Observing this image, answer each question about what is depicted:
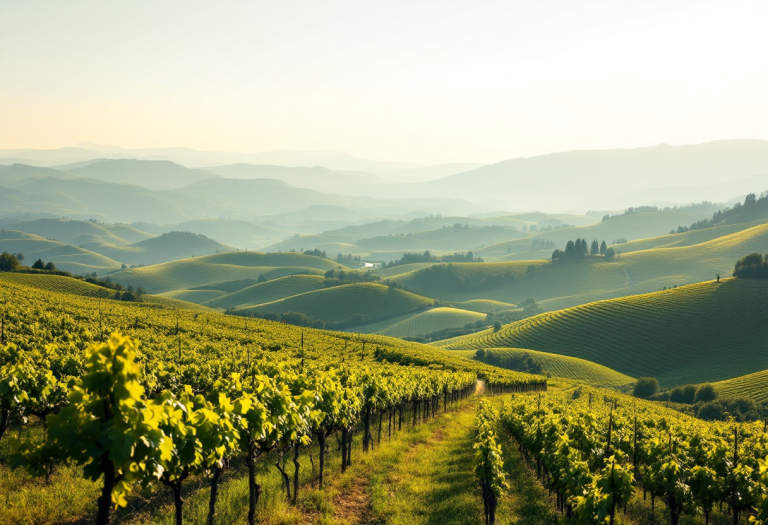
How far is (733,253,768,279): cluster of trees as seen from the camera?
179375mm

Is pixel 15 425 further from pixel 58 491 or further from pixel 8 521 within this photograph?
pixel 8 521

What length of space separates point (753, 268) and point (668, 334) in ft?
187

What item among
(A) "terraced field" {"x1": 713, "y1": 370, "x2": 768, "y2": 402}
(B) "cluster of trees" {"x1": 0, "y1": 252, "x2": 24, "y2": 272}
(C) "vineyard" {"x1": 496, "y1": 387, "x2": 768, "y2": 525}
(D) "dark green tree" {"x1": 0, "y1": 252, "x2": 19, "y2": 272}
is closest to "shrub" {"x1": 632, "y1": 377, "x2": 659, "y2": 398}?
(A) "terraced field" {"x1": 713, "y1": 370, "x2": 768, "y2": 402}

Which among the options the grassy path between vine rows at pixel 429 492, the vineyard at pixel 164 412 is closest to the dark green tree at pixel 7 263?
the vineyard at pixel 164 412

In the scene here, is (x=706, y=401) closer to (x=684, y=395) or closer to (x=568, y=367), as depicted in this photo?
(x=684, y=395)

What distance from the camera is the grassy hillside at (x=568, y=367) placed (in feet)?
426

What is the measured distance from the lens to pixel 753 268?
181 meters

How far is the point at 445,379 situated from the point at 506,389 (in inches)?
1466

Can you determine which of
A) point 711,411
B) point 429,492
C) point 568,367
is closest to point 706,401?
point 711,411

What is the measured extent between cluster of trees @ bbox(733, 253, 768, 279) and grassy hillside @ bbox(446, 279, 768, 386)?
4.94 metres

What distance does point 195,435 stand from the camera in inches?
484

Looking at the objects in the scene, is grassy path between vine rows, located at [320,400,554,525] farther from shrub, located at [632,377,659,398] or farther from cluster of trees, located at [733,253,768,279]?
cluster of trees, located at [733,253,768,279]

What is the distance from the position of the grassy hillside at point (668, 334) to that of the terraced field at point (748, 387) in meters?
17.7

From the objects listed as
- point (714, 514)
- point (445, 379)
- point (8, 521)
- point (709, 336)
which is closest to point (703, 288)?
point (709, 336)
